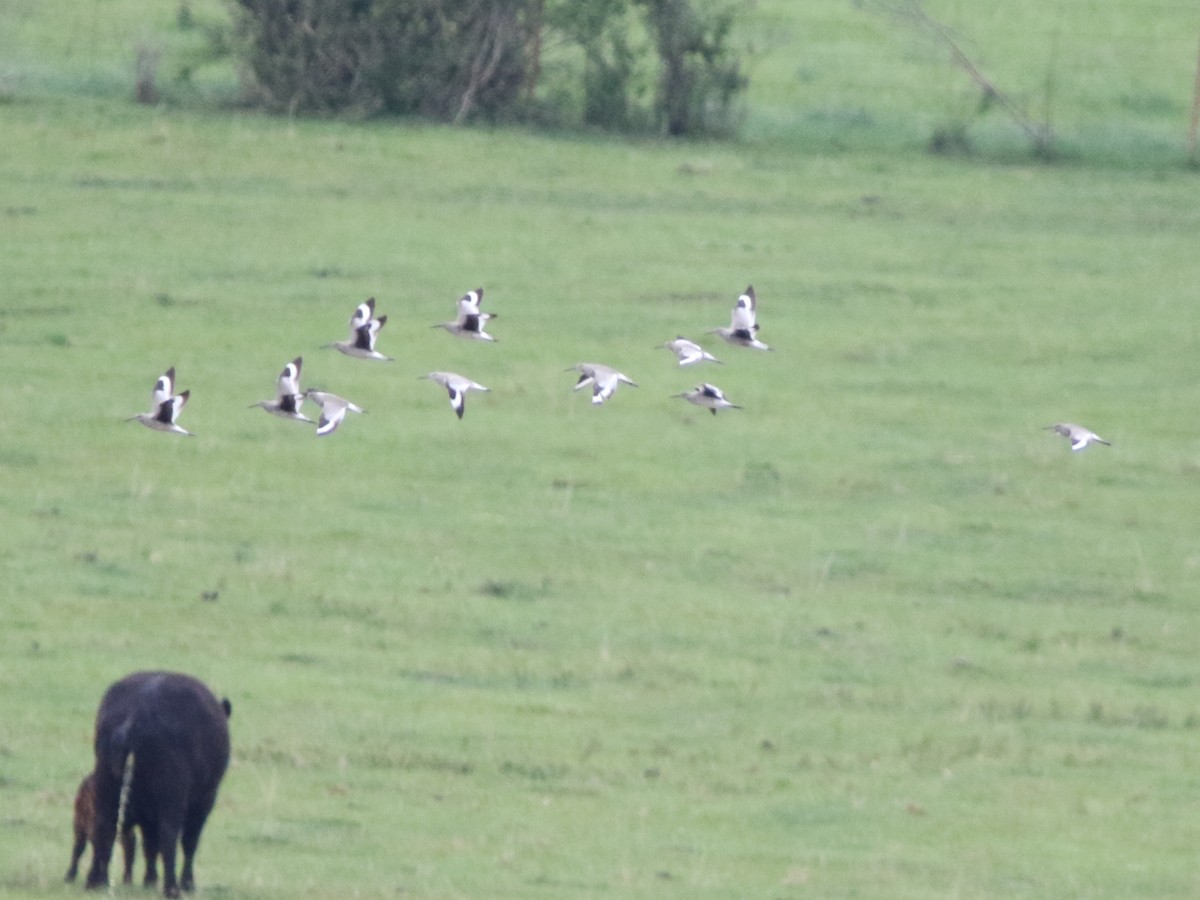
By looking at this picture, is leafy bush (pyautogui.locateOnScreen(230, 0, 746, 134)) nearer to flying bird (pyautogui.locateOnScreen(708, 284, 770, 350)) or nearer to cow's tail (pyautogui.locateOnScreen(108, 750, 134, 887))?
flying bird (pyautogui.locateOnScreen(708, 284, 770, 350))

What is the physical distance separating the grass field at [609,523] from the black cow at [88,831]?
0.74 feet

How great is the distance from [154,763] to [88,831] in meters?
0.46

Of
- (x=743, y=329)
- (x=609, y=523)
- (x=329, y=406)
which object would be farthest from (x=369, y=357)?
(x=609, y=523)

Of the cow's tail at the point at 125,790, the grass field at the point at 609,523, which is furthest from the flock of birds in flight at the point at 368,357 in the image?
the cow's tail at the point at 125,790

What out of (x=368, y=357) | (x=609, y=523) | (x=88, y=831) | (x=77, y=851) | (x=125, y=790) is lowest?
(x=609, y=523)

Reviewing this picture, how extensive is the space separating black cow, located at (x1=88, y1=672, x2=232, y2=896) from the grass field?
1.11 ft

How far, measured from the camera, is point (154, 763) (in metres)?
9.49

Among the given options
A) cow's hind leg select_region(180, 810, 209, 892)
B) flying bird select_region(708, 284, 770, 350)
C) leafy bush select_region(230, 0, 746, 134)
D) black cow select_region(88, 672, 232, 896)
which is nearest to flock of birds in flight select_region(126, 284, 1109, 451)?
flying bird select_region(708, 284, 770, 350)

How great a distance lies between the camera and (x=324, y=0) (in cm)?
3444

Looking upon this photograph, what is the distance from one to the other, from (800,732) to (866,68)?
2705 centimetres

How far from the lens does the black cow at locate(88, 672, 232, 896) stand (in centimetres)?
946

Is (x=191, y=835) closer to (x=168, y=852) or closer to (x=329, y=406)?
(x=168, y=852)

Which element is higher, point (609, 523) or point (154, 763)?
point (154, 763)

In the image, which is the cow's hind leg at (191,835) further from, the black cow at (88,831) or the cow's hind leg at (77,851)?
the cow's hind leg at (77,851)
